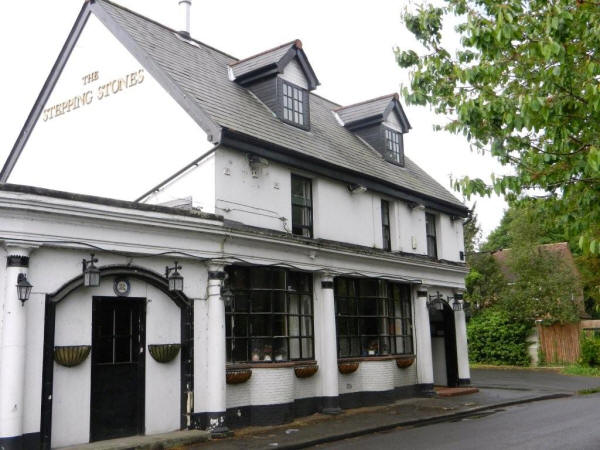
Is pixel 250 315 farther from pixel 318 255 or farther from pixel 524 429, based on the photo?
pixel 524 429

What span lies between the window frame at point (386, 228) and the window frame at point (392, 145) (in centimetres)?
227

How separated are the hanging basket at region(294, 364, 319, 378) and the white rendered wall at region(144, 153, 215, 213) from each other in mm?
4616

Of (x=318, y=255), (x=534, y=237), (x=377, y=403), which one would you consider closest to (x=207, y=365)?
(x=318, y=255)

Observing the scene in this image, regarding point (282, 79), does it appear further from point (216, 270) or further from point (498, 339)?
point (498, 339)

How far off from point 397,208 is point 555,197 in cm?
1037

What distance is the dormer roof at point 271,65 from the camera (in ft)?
57.8

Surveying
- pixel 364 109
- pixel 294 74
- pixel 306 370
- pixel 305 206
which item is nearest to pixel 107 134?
pixel 294 74

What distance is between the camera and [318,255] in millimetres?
16719

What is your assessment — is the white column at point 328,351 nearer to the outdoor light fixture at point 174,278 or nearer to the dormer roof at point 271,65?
the outdoor light fixture at point 174,278

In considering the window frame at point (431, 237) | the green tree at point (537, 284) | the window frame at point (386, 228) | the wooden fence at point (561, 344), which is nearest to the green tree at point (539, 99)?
the window frame at point (386, 228)

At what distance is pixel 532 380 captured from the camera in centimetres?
2594

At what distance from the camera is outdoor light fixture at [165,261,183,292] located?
1284 cm

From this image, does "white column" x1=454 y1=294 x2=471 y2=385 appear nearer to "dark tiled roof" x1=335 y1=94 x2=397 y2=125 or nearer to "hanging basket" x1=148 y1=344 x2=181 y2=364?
"dark tiled roof" x1=335 y1=94 x2=397 y2=125

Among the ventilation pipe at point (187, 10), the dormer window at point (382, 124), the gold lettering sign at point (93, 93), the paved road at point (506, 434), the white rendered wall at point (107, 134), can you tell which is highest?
the ventilation pipe at point (187, 10)
